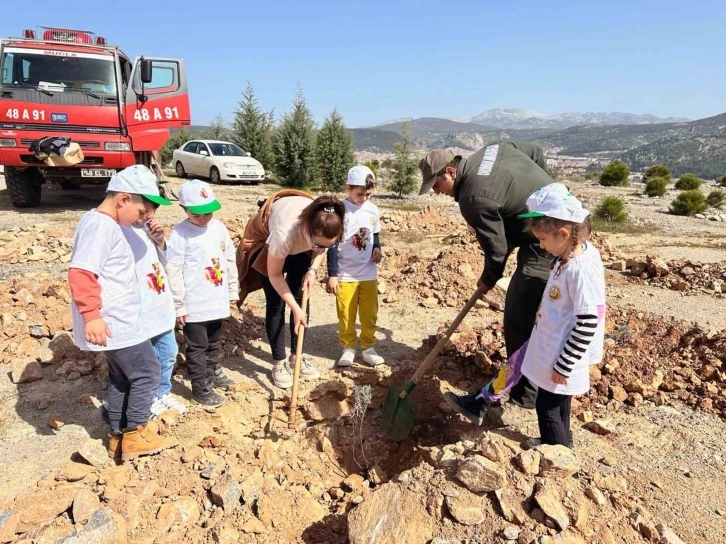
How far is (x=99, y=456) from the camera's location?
8.45 feet

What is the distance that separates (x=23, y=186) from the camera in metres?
8.50

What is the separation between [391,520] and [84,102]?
7954 millimetres

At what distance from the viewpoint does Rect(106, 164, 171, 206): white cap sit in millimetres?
2283

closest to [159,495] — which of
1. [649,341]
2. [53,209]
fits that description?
[649,341]

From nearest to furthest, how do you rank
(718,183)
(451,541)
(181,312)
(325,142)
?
(451,541) → (181,312) → (325,142) → (718,183)

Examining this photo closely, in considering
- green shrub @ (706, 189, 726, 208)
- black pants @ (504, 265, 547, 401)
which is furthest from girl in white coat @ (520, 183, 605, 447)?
green shrub @ (706, 189, 726, 208)

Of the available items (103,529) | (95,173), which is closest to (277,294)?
(103,529)

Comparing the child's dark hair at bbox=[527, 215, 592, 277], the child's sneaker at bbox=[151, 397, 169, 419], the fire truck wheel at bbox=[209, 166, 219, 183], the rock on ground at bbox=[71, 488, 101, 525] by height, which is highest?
the fire truck wheel at bbox=[209, 166, 219, 183]

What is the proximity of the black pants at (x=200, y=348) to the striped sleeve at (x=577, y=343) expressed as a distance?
84.4 inches

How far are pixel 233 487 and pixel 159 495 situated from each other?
0.36 metres

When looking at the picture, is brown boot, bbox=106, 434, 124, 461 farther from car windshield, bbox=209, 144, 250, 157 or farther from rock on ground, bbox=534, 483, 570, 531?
car windshield, bbox=209, 144, 250, 157

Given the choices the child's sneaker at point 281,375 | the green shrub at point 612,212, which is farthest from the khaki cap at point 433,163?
the green shrub at point 612,212

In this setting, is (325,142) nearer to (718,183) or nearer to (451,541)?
(451,541)

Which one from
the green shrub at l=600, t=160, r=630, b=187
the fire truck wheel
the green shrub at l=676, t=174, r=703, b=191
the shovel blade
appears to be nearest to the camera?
the shovel blade
